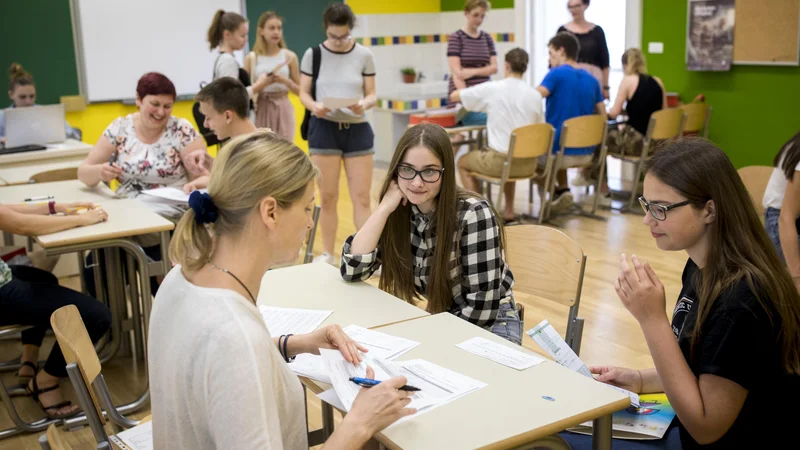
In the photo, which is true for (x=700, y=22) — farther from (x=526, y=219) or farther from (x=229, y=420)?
(x=229, y=420)

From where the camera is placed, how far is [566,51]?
6102 millimetres

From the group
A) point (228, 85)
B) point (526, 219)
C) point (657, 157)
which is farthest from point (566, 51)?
point (657, 157)

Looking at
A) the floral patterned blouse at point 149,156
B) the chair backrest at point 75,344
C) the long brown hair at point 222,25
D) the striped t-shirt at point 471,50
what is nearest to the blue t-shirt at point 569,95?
the striped t-shirt at point 471,50

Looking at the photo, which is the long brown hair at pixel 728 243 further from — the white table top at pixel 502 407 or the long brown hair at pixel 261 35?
the long brown hair at pixel 261 35

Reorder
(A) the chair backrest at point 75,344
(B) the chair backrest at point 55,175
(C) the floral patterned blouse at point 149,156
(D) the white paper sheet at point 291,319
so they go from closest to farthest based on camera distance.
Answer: (A) the chair backrest at point 75,344
(D) the white paper sheet at point 291,319
(C) the floral patterned blouse at point 149,156
(B) the chair backrest at point 55,175

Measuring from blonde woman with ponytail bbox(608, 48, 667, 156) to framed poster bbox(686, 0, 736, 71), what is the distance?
0.67 meters

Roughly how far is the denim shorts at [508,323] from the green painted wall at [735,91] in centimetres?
479

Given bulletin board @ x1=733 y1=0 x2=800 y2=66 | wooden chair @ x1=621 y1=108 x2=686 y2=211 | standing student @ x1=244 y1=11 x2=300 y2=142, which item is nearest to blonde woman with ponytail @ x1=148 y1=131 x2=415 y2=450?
standing student @ x1=244 y1=11 x2=300 y2=142

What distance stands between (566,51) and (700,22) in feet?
5.24

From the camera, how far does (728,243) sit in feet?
5.57

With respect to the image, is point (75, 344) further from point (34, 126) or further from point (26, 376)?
point (34, 126)

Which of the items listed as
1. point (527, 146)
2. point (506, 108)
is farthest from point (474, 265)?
point (506, 108)

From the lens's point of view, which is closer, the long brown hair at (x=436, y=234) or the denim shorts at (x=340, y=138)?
the long brown hair at (x=436, y=234)

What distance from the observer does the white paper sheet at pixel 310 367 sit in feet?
6.07
